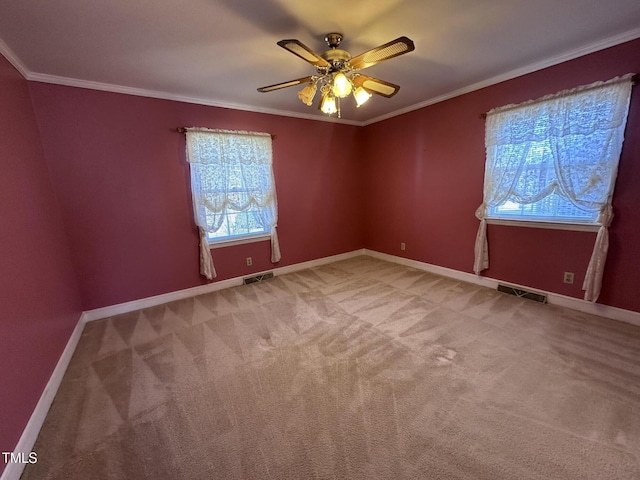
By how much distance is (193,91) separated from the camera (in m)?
2.92

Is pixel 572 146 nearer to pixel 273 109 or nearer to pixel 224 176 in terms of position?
pixel 273 109

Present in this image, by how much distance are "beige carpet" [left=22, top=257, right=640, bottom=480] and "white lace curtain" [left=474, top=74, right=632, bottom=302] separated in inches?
42.4

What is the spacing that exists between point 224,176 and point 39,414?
104 inches

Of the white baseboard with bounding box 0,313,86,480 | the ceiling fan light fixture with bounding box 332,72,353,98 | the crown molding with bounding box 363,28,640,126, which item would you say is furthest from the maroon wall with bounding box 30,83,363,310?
the ceiling fan light fixture with bounding box 332,72,353,98

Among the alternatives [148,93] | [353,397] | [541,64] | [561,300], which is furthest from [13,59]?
[561,300]

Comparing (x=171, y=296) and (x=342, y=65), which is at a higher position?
(x=342, y=65)

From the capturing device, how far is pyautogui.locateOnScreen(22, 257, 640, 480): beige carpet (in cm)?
128

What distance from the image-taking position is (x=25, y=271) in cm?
173

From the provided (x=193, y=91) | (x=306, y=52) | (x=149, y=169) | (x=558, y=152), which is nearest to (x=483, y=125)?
(x=558, y=152)

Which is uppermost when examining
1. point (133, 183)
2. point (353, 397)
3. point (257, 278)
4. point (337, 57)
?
point (337, 57)

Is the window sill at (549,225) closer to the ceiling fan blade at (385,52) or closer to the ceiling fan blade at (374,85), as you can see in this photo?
the ceiling fan blade at (374,85)

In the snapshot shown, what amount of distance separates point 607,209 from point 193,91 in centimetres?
427

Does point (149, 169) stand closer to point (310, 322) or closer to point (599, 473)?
point (310, 322)

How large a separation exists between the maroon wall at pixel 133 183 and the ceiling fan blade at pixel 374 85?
1973 millimetres
